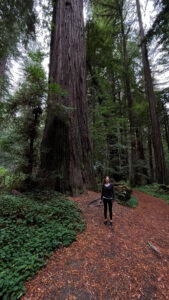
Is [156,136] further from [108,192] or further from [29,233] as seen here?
[29,233]

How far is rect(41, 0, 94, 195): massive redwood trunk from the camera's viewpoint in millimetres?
4297

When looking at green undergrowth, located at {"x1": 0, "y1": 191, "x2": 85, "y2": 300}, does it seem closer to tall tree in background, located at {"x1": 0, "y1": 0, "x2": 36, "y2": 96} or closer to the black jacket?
the black jacket

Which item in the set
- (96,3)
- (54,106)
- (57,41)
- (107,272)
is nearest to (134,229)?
(107,272)

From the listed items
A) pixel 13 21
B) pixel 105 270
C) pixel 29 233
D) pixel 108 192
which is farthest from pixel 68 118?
pixel 13 21

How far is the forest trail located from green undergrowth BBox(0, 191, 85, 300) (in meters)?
0.12

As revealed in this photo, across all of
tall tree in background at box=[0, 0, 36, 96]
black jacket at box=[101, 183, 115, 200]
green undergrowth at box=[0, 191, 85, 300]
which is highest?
tall tree in background at box=[0, 0, 36, 96]

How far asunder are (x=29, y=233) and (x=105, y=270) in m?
1.38

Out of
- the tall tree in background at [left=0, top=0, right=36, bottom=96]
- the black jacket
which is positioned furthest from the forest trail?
the tall tree in background at [left=0, top=0, right=36, bottom=96]

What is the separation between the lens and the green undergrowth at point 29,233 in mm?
1558

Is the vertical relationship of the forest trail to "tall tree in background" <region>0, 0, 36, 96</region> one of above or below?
below

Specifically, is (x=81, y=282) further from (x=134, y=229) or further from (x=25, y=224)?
(x=134, y=229)

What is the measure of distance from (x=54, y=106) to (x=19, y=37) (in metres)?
5.51

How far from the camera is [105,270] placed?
5.91 feet

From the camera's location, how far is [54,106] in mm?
3684
